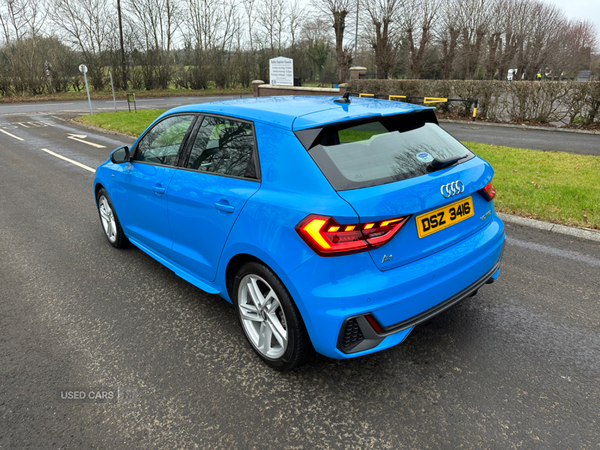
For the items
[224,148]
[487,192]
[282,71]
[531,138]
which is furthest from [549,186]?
[282,71]

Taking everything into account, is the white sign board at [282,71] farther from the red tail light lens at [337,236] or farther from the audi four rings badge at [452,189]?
the red tail light lens at [337,236]

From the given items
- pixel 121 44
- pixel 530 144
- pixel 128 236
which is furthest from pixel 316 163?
pixel 121 44

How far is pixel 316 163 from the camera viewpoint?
238 cm

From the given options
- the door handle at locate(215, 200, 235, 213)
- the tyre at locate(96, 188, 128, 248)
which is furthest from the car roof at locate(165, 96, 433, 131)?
the tyre at locate(96, 188, 128, 248)

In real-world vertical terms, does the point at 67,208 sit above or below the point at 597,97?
below

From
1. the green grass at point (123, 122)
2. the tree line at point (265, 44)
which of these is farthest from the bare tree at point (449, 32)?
the green grass at point (123, 122)

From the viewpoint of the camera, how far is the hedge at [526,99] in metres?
15.0

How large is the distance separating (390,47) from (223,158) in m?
39.0

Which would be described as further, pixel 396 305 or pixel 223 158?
pixel 223 158

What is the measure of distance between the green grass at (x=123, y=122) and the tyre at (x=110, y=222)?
1017 centimetres

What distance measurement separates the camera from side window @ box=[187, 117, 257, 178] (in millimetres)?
A: 2801

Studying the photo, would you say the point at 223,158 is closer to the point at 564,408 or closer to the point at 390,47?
the point at 564,408

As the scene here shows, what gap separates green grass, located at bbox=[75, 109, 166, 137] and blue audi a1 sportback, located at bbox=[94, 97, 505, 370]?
12.5m

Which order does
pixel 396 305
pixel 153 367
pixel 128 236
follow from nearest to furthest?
pixel 396 305
pixel 153 367
pixel 128 236
